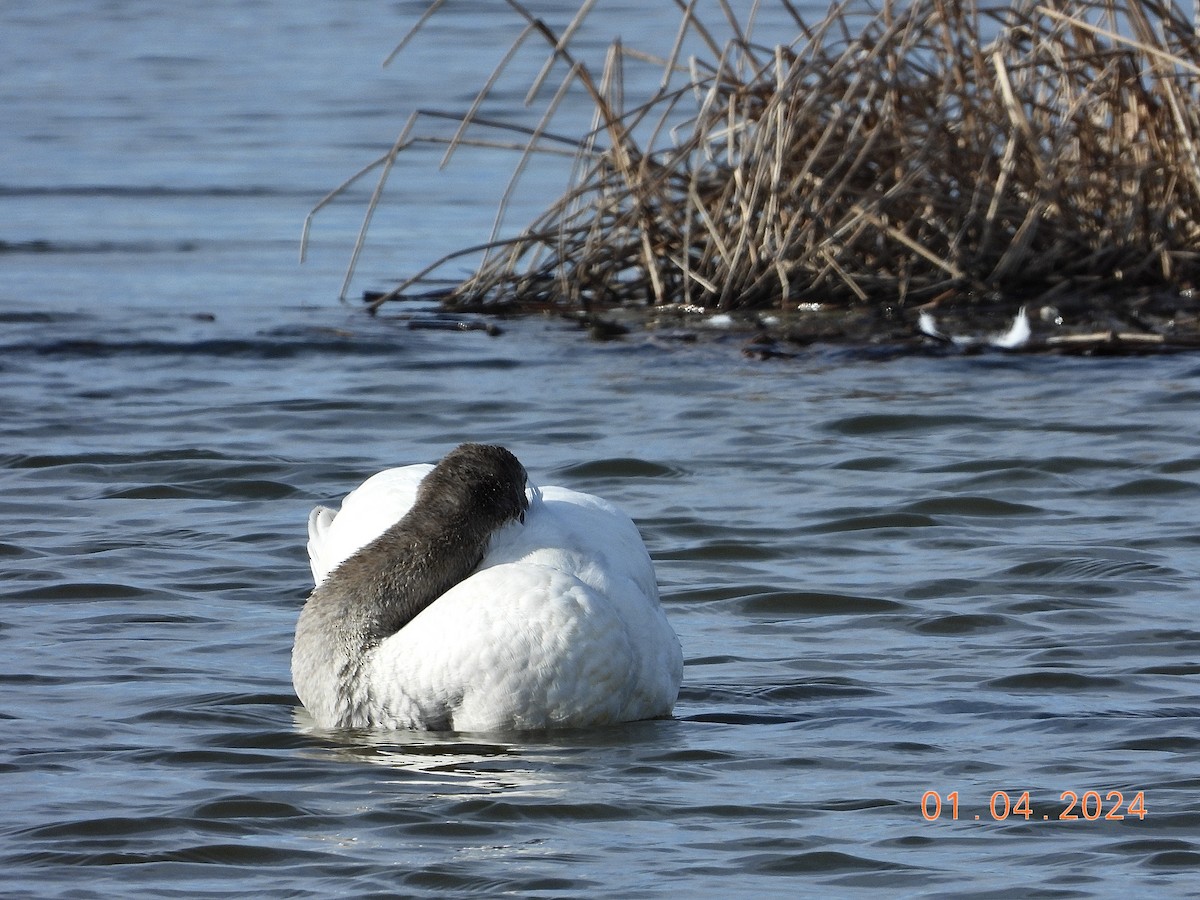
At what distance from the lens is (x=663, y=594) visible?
6.66 m

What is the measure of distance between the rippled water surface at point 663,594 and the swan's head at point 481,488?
56cm

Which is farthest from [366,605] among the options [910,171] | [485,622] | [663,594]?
[910,171]

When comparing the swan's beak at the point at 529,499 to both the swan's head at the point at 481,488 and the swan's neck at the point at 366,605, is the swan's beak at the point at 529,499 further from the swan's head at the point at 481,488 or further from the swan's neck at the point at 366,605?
the swan's neck at the point at 366,605

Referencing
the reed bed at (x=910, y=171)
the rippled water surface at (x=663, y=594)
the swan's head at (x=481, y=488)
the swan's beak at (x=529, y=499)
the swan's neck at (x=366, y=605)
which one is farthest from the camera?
the reed bed at (x=910, y=171)

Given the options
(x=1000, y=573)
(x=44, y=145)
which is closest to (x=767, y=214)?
(x=1000, y=573)

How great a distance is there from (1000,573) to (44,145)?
1257 cm

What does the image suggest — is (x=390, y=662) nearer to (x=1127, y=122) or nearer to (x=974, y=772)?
(x=974, y=772)

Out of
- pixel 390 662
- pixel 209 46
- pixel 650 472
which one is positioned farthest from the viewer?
pixel 209 46

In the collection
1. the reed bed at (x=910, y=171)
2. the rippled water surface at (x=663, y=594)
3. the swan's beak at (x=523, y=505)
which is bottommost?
the rippled water surface at (x=663, y=594)

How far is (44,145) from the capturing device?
17656mm

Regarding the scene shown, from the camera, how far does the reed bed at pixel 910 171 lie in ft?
33.7

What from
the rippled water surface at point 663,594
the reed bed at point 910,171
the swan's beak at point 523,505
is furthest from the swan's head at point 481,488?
the reed bed at point 910,171

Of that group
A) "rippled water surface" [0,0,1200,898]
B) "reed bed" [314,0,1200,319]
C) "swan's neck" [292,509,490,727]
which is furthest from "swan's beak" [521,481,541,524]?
"reed bed" [314,0,1200,319]

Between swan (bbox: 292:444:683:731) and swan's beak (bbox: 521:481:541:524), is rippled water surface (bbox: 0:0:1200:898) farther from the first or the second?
swan's beak (bbox: 521:481:541:524)
